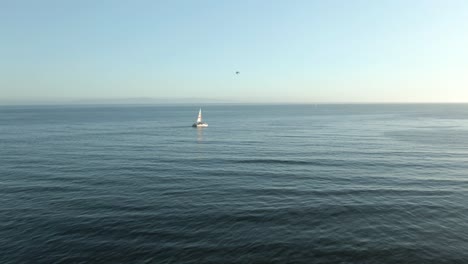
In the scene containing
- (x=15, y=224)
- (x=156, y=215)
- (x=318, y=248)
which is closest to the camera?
(x=318, y=248)

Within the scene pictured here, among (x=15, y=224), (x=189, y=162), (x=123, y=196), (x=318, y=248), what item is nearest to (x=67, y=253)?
(x=15, y=224)

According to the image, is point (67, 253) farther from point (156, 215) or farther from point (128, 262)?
point (156, 215)

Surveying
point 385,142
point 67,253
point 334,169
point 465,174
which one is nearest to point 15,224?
point 67,253

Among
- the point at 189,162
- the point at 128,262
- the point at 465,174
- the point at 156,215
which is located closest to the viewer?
the point at 128,262

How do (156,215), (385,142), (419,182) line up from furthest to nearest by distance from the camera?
(385,142) < (419,182) < (156,215)

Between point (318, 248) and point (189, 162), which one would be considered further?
point (189, 162)

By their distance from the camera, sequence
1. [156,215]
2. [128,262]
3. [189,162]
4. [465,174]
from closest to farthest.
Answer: [128,262]
[156,215]
[465,174]
[189,162]

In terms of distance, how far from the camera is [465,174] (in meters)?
60.9

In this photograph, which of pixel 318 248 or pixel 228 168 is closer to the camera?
pixel 318 248

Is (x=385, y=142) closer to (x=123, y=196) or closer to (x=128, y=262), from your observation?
(x=123, y=196)

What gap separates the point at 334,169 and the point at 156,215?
3759 centimetres

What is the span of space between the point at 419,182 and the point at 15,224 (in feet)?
187

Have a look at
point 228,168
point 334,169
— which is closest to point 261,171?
point 228,168

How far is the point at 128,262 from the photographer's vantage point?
1164 inches
